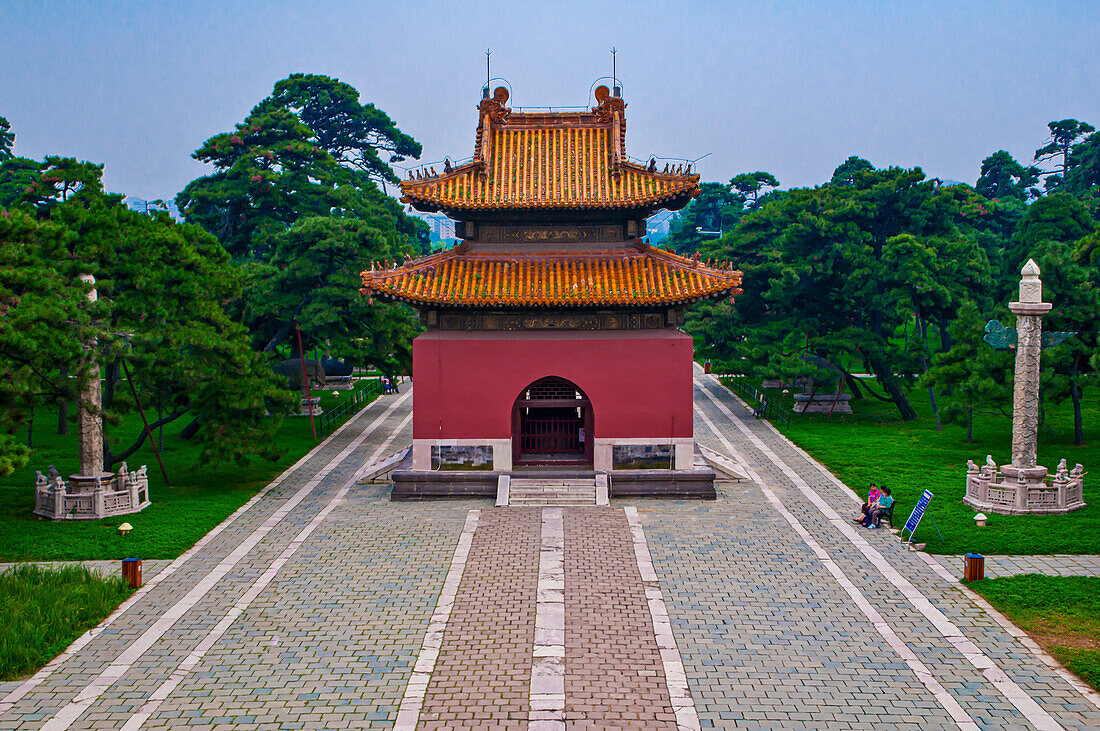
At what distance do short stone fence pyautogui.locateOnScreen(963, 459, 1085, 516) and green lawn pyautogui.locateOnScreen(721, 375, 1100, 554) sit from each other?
0.30 m

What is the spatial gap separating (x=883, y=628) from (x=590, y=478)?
9536 millimetres

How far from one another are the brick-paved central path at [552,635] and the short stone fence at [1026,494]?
3.55 metres

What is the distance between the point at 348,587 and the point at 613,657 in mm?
5291

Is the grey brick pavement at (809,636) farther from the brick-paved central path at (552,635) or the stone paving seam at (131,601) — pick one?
the stone paving seam at (131,601)

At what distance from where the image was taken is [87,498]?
20016mm

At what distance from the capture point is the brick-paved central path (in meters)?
11.2

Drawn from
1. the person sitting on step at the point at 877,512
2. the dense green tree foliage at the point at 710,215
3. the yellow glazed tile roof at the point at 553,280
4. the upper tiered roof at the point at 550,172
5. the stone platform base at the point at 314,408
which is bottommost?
the person sitting on step at the point at 877,512

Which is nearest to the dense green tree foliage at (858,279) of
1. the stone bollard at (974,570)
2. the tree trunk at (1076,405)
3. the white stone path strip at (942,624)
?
the tree trunk at (1076,405)

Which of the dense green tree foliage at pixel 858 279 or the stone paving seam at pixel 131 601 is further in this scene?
the dense green tree foliage at pixel 858 279

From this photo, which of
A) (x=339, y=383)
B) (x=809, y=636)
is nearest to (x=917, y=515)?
(x=809, y=636)

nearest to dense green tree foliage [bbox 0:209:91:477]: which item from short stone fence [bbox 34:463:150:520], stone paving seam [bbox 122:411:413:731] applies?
short stone fence [bbox 34:463:150:520]

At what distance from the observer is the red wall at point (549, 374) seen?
22.5m

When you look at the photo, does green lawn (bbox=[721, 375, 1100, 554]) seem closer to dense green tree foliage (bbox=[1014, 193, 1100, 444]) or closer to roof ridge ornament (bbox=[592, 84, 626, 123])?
dense green tree foliage (bbox=[1014, 193, 1100, 444])

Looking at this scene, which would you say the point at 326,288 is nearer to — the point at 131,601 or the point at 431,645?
the point at 131,601
